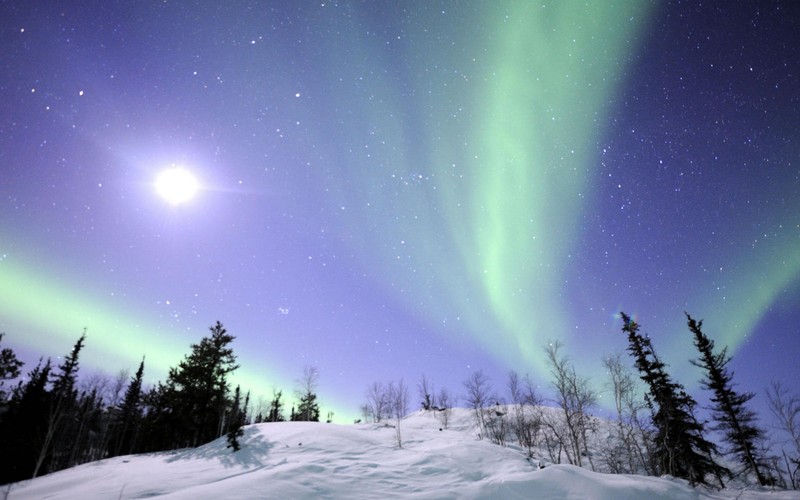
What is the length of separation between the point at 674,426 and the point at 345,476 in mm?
22864

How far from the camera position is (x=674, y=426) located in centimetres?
2241

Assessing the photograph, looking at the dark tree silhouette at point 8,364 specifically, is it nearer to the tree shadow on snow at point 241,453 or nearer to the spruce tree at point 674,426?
the tree shadow on snow at point 241,453

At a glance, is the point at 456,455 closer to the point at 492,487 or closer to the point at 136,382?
the point at 492,487

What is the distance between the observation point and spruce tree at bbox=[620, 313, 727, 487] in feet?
69.9

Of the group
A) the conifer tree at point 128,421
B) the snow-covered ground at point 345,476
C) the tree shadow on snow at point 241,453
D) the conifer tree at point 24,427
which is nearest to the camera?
the snow-covered ground at point 345,476


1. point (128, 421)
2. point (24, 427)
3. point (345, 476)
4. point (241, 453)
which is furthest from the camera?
point (128, 421)

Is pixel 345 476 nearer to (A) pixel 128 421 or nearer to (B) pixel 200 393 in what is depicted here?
(B) pixel 200 393

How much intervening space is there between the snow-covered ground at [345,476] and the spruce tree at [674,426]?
711 cm

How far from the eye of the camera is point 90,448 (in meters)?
53.4

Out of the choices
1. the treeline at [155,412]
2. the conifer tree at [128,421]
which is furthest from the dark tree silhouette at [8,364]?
the conifer tree at [128,421]

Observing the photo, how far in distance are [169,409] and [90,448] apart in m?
36.8

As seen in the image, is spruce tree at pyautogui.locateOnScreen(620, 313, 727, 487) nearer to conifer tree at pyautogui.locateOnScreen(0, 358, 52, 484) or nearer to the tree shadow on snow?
the tree shadow on snow

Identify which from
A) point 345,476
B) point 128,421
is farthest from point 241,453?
point 128,421

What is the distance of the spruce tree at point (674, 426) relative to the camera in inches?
839
